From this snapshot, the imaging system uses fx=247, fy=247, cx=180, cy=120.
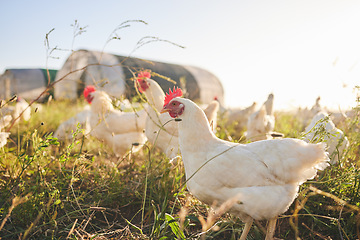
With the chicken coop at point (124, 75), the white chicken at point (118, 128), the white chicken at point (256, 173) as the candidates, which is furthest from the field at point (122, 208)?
the chicken coop at point (124, 75)

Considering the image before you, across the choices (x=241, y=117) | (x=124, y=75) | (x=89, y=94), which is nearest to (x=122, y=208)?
(x=89, y=94)

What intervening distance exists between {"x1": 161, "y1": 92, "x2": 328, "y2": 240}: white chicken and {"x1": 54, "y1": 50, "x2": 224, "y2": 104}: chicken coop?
766 cm

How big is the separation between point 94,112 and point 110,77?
5.96 meters

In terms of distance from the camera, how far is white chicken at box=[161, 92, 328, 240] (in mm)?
1774

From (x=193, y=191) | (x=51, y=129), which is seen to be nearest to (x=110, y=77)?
(x=51, y=129)

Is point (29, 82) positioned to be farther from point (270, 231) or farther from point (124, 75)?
point (270, 231)

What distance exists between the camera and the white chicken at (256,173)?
1774 millimetres

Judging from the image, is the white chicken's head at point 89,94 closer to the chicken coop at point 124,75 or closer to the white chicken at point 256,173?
the white chicken at point 256,173

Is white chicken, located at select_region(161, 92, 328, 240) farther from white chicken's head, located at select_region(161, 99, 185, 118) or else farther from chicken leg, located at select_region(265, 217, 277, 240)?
white chicken's head, located at select_region(161, 99, 185, 118)

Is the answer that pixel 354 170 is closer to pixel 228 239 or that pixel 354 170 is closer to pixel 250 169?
pixel 250 169

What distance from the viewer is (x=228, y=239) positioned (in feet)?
6.72

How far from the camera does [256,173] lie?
183cm

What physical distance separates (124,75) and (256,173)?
8.93 meters

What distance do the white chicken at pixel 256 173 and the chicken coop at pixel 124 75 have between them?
7658mm
